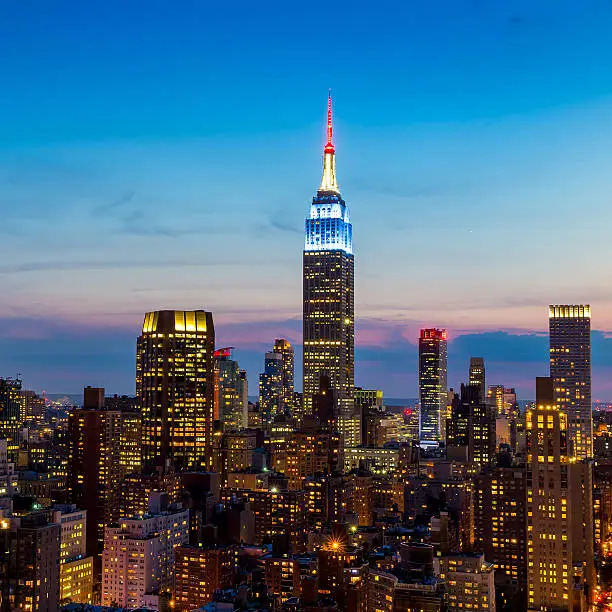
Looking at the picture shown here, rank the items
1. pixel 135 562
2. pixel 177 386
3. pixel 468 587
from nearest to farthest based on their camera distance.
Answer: pixel 468 587 → pixel 135 562 → pixel 177 386

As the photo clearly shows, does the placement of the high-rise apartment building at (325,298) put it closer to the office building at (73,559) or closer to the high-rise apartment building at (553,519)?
the office building at (73,559)

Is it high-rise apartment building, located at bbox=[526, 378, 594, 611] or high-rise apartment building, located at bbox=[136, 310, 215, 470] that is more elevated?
high-rise apartment building, located at bbox=[136, 310, 215, 470]

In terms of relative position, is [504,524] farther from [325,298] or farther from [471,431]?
[325,298]

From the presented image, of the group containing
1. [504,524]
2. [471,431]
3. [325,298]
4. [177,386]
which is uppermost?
[325,298]

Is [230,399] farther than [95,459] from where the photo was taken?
Yes

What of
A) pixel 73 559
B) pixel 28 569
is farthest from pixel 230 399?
pixel 28 569

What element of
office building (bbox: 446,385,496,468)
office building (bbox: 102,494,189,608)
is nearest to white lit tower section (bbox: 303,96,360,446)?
office building (bbox: 446,385,496,468)

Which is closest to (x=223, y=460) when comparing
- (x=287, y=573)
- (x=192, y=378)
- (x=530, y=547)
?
(x=192, y=378)

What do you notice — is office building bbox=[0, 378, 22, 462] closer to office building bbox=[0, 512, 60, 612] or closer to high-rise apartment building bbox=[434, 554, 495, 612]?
office building bbox=[0, 512, 60, 612]
